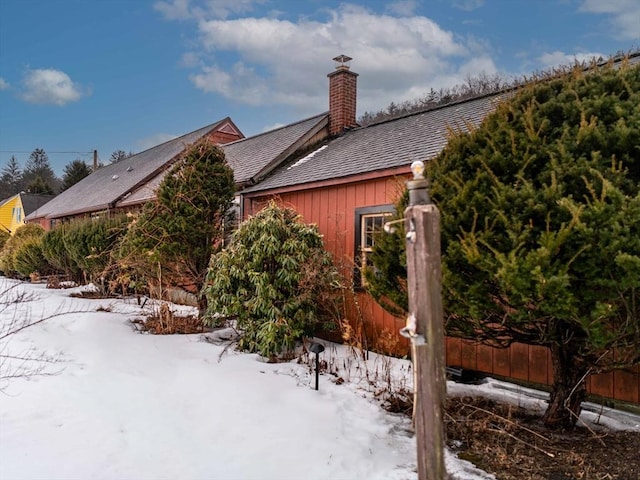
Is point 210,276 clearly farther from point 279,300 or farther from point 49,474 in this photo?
point 49,474

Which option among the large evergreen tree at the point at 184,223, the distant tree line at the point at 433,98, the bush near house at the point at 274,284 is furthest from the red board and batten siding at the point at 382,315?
the distant tree line at the point at 433,98

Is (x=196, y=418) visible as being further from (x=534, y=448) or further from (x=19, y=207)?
(x=19, y=207)

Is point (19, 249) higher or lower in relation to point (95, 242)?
lower

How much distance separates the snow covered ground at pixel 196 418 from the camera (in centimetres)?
322

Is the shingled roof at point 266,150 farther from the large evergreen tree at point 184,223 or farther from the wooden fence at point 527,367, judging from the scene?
the wooden fence at point 527,367

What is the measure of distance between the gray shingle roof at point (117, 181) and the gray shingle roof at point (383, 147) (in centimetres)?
557

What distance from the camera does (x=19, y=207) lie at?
33.0m

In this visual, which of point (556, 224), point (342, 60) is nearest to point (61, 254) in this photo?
point (342, 60)

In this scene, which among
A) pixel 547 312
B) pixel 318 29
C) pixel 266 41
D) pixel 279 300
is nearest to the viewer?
pixel 547 312

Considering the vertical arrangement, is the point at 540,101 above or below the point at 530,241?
above

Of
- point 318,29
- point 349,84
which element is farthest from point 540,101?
point 318,29

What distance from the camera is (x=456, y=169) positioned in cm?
362

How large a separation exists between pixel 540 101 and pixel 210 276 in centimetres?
510

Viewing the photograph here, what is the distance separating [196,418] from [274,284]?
8.22 feet
